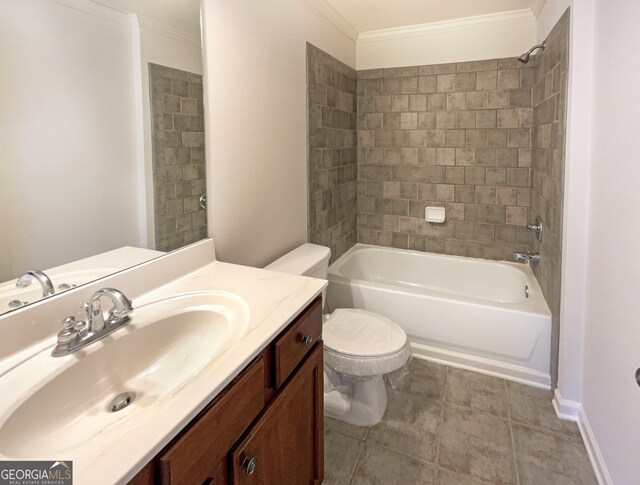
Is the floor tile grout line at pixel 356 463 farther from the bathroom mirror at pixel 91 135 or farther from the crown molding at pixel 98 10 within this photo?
the crown molding at pixel 98 10

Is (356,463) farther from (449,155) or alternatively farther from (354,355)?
(449,155)

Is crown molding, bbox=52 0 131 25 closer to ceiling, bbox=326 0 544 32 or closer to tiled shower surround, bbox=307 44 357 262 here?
tiled shower surround, bbox=307 44 357 262

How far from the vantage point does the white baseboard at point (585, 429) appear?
1.56m

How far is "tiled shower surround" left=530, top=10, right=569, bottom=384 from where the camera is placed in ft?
6.50

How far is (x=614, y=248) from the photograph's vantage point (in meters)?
1.48

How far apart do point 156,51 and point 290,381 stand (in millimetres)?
1182

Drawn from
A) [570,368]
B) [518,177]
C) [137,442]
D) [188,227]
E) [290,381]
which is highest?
[518,177]

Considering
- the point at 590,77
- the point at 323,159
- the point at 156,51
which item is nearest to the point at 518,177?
the point at 590,77

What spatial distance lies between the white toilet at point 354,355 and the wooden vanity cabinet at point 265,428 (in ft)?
1.55

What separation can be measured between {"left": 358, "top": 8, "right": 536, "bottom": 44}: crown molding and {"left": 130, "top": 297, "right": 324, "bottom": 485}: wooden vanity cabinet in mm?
2651

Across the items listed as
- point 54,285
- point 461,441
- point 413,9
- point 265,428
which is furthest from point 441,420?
point 413,9

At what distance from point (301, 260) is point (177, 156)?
0.88 metres

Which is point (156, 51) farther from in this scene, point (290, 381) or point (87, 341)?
point (290, 381)

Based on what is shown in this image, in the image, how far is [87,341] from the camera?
953 millimetres
